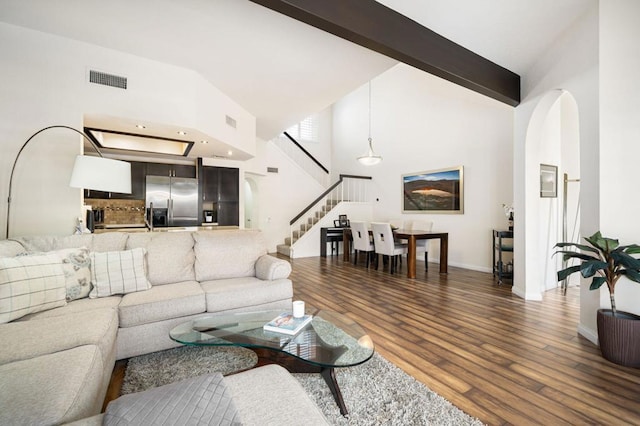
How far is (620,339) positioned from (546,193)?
8.10ft

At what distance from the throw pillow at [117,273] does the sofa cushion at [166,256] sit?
0.49ft

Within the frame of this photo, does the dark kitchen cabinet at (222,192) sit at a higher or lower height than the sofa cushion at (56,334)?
higher

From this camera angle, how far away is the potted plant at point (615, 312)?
6.46 feet

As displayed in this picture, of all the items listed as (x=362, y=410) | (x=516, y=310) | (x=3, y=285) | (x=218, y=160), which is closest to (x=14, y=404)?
(x=3, y=285)

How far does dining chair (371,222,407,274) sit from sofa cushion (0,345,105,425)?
14.1 feet

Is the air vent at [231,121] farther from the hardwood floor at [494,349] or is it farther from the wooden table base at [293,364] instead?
the wooden table base at [293,364]

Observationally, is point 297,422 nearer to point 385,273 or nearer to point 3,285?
point 3,285

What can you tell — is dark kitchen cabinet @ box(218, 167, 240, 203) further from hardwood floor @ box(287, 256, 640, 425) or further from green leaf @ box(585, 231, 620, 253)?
green leaf @ box(585, 231, 620, 253)

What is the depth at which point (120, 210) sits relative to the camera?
559cm

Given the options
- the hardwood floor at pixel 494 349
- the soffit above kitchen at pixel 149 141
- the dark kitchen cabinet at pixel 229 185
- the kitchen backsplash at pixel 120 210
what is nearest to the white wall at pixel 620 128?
the hardwood floor at pixel 494 349

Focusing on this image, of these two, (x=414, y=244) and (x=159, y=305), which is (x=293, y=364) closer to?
(x=159, y=305)

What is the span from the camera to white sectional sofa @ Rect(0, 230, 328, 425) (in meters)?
1.05

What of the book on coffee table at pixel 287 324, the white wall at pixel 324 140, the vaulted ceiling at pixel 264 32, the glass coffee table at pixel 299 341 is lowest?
the glass coffee table at pixel 299 341

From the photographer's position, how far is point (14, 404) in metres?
0.91
